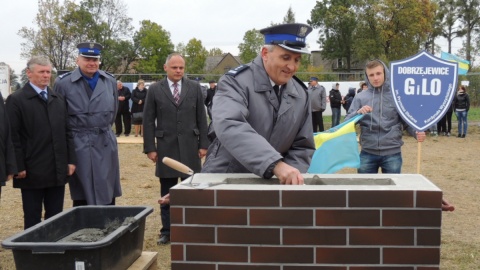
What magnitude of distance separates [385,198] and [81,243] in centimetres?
168

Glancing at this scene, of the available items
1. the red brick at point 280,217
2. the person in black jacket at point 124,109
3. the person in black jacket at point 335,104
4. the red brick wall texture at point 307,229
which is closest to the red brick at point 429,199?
the red brick wall texture at point 307,229

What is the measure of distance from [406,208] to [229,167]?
1.11 metres

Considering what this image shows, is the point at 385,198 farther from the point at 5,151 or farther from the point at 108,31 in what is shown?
the point at 108,31

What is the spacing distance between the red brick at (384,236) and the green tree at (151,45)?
57.2 m

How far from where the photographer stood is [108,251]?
3293mm

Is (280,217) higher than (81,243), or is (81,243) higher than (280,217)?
(280,217)

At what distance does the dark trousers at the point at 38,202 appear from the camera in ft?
17.1

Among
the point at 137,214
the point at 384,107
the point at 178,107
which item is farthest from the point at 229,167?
the point at 384,107

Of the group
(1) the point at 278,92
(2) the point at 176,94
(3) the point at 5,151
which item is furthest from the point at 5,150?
(1) the point at 278,92

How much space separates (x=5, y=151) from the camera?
495cm

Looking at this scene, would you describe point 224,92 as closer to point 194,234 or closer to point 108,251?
point 194,234

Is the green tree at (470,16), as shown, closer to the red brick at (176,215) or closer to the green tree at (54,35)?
the green tree at (54,35)

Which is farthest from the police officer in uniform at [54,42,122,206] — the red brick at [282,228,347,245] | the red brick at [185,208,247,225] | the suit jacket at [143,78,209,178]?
the red brick at [282,228,347,245]

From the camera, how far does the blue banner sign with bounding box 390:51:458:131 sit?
634 cm
